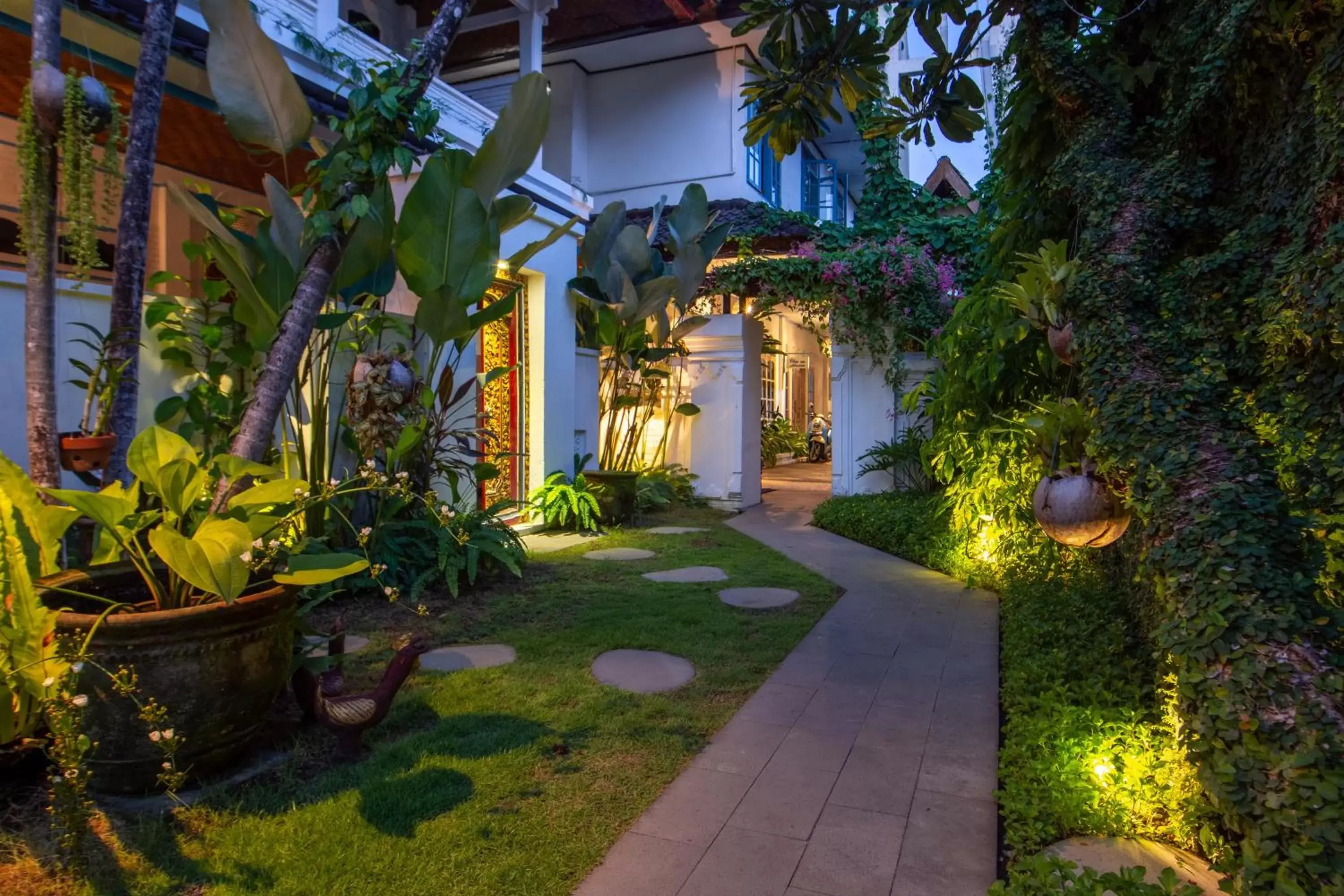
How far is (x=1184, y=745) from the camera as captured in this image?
205 centimetres

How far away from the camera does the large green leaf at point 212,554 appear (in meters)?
2.51

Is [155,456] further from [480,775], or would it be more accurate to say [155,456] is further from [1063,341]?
[1063,341]

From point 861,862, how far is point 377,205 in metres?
4.01

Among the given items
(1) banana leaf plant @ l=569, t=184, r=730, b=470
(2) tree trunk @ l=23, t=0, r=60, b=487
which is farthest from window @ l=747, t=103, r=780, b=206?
(2) tree trunk @ l=23, t=0, r=60, b=487

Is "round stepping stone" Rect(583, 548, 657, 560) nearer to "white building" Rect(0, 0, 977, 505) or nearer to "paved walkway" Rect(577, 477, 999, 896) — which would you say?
"white building" Rect(0, 0, 977, 505)

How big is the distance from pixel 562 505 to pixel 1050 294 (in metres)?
5.78

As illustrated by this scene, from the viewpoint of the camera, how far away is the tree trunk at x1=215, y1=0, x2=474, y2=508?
344 centimetres

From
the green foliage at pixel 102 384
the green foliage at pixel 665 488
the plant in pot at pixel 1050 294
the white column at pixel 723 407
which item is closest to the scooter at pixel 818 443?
the white column at pixel 723 407

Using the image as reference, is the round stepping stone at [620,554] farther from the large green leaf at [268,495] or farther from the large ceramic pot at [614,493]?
the large green leaf at [268,495]

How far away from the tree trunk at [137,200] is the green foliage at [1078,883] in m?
3.80

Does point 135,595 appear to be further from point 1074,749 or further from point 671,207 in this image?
point 671,207

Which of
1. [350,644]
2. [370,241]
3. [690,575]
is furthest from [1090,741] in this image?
[370,241]

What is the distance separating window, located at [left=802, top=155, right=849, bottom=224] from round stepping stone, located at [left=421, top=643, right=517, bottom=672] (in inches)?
473

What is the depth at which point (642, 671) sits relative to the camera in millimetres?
4250
